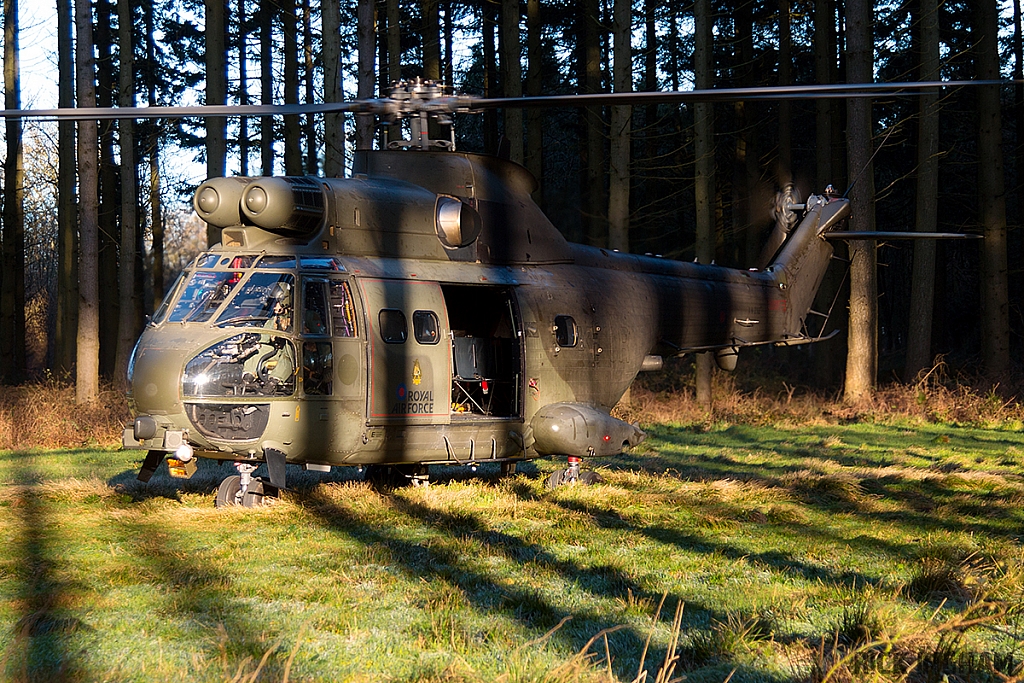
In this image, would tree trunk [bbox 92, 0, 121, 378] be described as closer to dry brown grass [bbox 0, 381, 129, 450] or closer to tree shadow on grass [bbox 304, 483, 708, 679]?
dry brown grass [bbox 0, 381, 129, 450]

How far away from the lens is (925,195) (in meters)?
21.9

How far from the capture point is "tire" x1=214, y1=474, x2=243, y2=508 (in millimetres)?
10203

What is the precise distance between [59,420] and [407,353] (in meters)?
9.95

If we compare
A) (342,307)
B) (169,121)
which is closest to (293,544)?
(342,307)

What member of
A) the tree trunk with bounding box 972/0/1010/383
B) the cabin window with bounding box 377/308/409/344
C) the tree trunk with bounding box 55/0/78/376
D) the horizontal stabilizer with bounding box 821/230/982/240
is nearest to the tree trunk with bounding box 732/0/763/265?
the tree trunk with bounding box 972/0/1010/383

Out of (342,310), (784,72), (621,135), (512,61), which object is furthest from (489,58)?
(342,310)

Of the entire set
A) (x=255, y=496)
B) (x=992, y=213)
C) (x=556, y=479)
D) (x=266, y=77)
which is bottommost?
(x=556, y=479)

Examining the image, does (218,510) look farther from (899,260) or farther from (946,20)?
(899,260)

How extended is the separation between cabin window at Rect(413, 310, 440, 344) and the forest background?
24.0 feet

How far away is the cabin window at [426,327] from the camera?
10.5m

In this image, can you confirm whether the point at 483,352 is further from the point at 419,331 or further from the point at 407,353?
the point at 407,353

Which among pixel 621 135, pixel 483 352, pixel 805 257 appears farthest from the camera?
pixel 621 135

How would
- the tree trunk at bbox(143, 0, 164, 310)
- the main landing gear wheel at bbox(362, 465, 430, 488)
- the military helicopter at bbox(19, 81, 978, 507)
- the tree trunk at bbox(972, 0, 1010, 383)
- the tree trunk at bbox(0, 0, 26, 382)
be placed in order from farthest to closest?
the tree trunk at bbox(143, 0, 164, 310), the tree trunk at bbox(0, 0, 26, 382), the tree trunk at bbox(972, 0, 1010, 383), the main landing gear wheel at bbox(362, 465, 430, 488), the military helicopter at bbox(19, 81, 978, 507)

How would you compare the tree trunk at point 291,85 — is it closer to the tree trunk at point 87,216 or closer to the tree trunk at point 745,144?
the tree trunk at point 87,216
